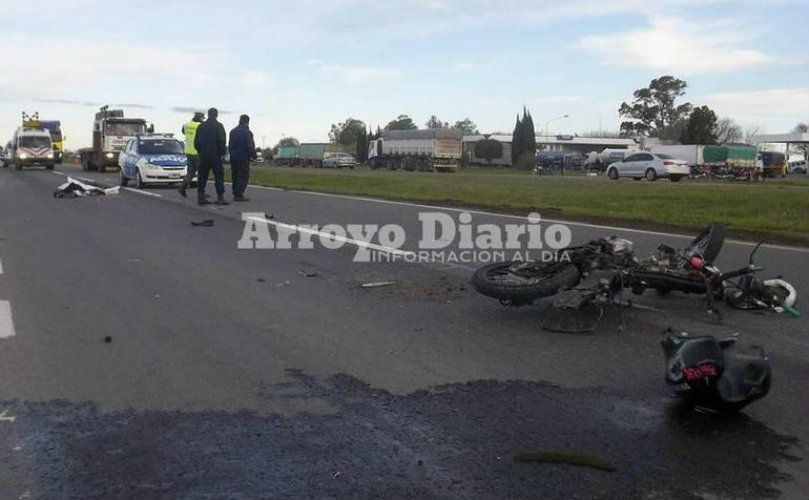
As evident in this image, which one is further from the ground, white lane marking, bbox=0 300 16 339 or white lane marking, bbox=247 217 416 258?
white lane marking, bbox=247 217 416 258

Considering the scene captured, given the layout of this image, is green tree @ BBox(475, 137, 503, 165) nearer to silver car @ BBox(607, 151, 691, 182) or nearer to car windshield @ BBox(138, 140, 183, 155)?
silver car @ BBox(607, 151, 691, 182)

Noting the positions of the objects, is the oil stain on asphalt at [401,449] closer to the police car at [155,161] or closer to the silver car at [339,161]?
the police car at [155,161]

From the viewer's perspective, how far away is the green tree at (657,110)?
369 ft

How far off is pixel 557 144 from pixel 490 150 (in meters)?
17.2

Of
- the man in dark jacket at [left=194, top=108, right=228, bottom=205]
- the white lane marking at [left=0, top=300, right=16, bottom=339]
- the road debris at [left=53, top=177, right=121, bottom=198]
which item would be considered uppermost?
the man in dark jacket at [left=194, top=108, right=228, bottom=205]

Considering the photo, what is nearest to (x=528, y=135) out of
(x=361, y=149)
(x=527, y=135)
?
(x=527, y=135)

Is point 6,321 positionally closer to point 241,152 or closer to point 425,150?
point 241,152

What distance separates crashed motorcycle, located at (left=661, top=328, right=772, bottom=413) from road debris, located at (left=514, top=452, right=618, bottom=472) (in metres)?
0.89

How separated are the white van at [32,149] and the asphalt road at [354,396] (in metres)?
42.7

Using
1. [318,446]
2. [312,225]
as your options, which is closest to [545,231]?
[312,225]

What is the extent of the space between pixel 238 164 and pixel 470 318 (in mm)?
12063

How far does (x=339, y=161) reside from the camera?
245 ft

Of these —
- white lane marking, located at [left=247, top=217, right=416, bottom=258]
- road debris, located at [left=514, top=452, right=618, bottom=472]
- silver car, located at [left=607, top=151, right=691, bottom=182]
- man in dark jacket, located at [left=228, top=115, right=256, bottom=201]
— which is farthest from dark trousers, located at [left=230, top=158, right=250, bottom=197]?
silver car, located at [left=607, top=151, right=691, bottom=182]

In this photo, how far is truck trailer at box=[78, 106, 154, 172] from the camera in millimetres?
38969
